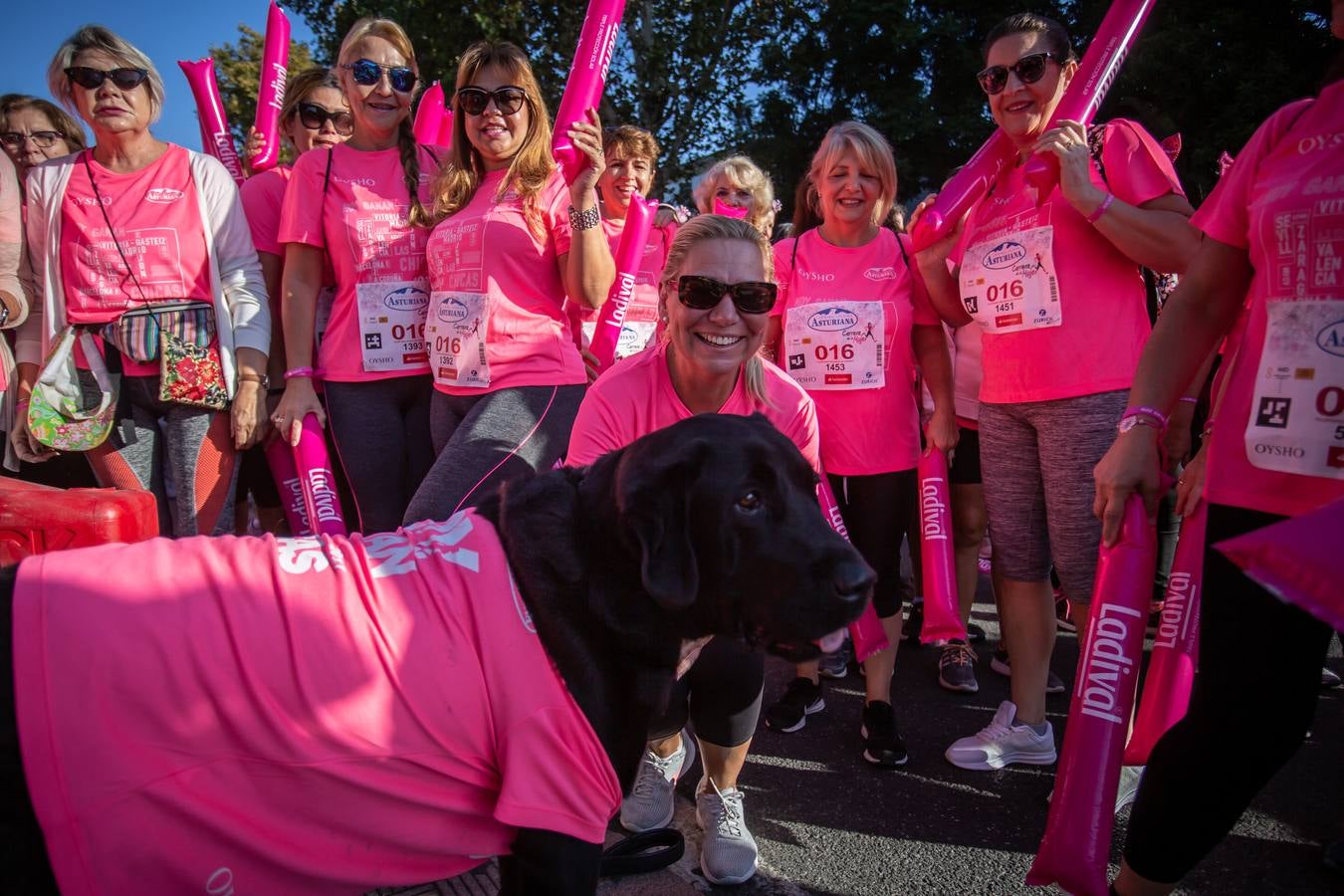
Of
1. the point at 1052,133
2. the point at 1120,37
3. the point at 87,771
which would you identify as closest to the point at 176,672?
the point at 87,771

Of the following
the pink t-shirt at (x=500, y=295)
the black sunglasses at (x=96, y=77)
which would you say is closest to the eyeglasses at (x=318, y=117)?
the black sunglasses at (x=96, y=77)

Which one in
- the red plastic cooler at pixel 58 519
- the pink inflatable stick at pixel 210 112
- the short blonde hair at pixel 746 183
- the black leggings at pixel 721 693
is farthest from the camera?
the pink inflatable stick at pixel 210 112

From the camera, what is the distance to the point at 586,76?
3189 millimetres

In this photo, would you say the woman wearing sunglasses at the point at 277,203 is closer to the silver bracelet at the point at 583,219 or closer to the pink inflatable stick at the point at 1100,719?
the silver bracelet at the point at 583,219

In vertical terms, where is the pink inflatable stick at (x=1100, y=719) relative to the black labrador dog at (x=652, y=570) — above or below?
below

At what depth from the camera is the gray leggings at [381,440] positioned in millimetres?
3090

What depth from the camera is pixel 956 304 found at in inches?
130

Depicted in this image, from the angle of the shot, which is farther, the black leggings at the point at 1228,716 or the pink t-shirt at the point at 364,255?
the pink t-shirt at the point at 364,255

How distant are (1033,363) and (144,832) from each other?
2.82 m

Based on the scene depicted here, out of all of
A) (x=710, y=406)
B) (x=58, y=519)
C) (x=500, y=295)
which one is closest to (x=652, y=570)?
(x=710, y=406)

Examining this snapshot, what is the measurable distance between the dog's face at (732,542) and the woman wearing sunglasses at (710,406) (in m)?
0.67

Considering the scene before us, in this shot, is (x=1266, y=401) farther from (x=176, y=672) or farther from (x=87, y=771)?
(x=87, y=771)

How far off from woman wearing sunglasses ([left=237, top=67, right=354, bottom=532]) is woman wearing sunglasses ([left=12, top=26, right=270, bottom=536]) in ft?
1.23

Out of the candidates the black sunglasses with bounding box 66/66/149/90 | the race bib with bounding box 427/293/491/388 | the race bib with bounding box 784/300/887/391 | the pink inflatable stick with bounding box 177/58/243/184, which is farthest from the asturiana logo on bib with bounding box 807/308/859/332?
the pink inflatable stick with bounding box 177/58/243/184
